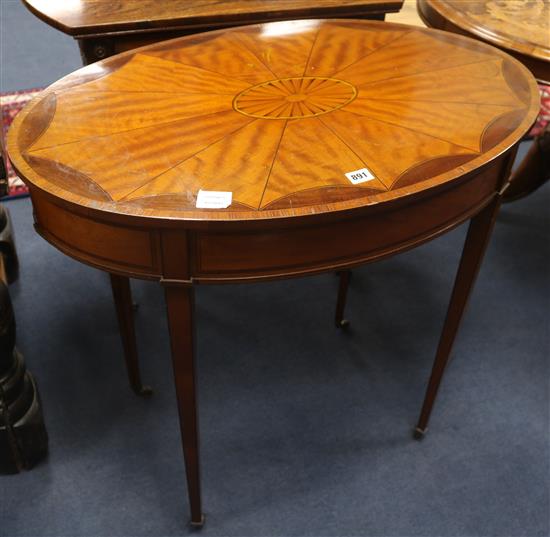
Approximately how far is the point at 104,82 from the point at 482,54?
2.33ft

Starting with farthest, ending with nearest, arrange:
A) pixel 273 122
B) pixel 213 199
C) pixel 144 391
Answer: pixel 144 391 → pixel 273 122 → pixel 213 199

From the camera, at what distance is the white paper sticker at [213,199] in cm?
81

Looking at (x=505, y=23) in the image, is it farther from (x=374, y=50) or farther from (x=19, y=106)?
(x=19, y=106)

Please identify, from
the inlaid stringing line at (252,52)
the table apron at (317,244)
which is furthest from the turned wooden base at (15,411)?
the inlaid stringing line at (252,52)

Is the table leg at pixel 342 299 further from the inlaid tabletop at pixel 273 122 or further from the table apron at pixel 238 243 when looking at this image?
the table apron at pixel 238 243

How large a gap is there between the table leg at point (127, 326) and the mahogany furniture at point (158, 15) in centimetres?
48

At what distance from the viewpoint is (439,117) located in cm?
101

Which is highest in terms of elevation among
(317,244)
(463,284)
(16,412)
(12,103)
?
(317,244)

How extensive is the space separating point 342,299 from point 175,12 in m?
0.79

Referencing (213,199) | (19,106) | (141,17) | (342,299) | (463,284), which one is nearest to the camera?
(213,199)

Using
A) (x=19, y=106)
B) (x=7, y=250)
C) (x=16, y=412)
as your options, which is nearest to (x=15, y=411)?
(x=16, y=412)

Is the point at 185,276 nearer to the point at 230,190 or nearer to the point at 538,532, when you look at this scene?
the point at 230,190

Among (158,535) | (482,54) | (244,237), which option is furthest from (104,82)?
(158,535)

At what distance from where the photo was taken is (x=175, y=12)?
4.59 feet
